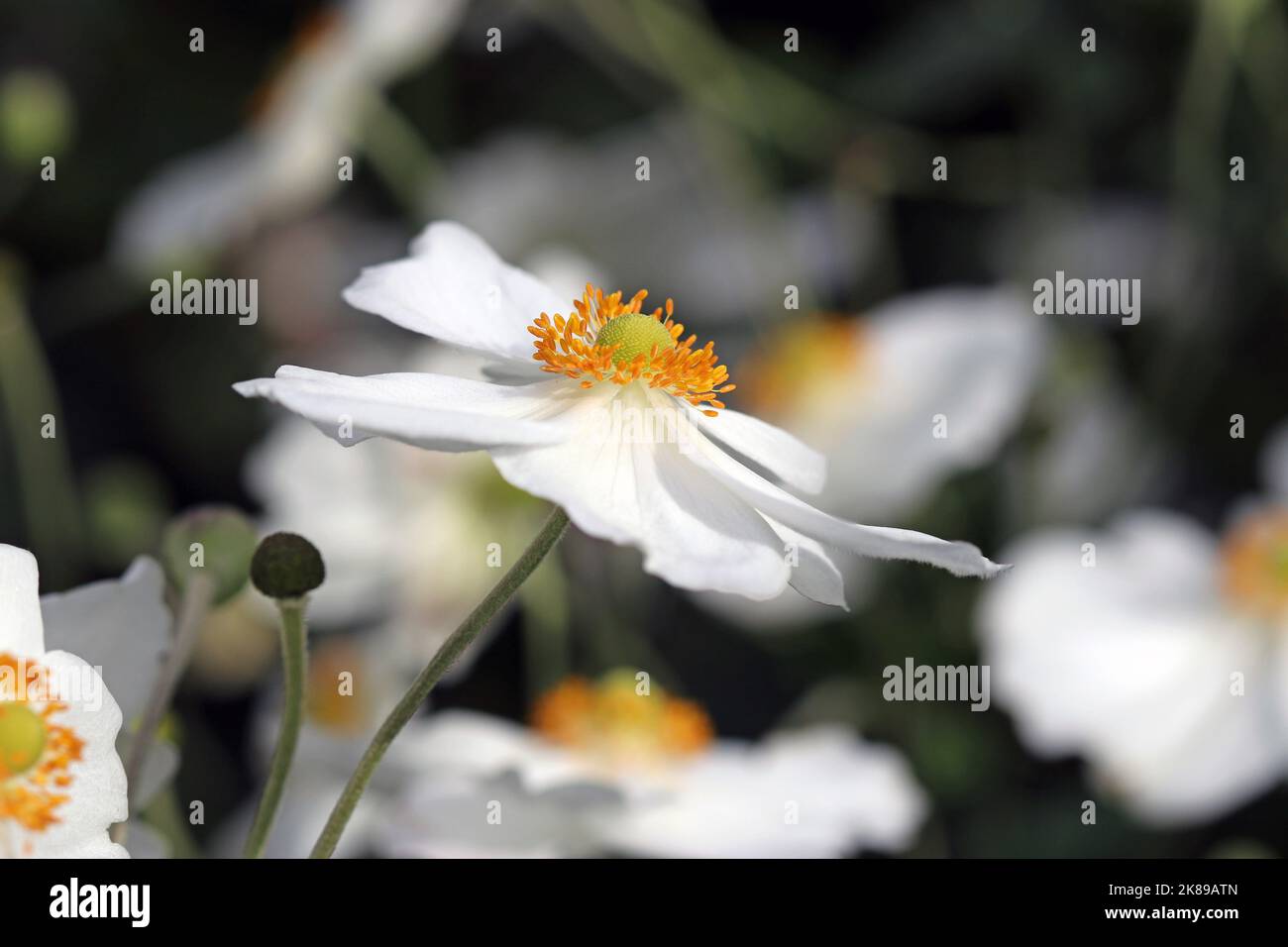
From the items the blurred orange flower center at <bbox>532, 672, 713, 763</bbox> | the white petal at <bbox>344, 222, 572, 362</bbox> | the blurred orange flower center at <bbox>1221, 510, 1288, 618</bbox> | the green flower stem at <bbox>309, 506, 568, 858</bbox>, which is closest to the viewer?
the green flower stem at <bbox>309, 506, 568, 858</bbox>

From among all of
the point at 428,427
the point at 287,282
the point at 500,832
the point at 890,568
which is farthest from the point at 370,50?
the point at 428,427

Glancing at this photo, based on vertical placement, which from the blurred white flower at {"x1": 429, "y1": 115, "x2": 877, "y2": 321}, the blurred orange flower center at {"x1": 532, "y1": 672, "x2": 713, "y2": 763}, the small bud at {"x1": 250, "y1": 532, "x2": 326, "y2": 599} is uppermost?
the blurred white flower at {"x1": 429, "y1": 115, "x2": 877, "y2": 321}

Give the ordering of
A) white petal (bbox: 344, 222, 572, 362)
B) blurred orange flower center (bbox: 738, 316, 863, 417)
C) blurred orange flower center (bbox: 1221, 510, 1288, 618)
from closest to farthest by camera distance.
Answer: white petal (bbox: 344, 222, 572, 362)
blurred orange flower center (bbox: 1221, 510, 1288, 618)
blurred orange flower center (bbox: 738, 316, 863, 417)

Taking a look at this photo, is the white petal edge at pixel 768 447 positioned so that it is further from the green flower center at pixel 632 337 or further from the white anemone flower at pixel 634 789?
the white anemone flower at pixel 634 789

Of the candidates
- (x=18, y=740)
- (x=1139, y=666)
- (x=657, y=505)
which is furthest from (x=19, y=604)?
(x=1139, y=666)

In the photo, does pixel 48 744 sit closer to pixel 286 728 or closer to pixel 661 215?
pixel 286 728

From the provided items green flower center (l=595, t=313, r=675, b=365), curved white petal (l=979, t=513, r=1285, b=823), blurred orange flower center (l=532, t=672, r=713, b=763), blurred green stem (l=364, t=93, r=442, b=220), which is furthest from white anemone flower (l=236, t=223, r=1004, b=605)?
blurred green stem (l=364, t=93, r=442, b=220)

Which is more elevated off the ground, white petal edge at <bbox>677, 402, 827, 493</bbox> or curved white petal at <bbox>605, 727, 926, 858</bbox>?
white petal edge at <bbox>677, 402, 827, 493</bbox>

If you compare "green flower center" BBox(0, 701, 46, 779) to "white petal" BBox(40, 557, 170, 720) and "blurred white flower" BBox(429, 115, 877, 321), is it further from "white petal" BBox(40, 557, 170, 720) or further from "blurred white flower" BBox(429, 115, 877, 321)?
"blurred white flower" BBox(429, 115, 877, 321)
